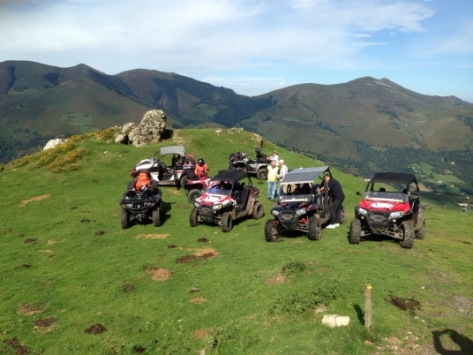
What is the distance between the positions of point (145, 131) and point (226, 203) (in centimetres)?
2247

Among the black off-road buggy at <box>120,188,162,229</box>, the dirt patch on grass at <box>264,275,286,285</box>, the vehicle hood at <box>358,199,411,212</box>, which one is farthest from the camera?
the black off-road buggy at <box>120,188,162,229</box>

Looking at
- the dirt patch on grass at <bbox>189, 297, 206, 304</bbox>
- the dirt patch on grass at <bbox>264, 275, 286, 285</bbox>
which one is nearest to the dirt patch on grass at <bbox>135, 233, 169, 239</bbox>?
the dirt patch on grass at <bbox>189, 297, 206, 304</bbox>

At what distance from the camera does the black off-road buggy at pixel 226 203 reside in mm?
17609

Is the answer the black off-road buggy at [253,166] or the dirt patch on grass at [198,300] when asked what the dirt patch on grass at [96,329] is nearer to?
the dirt patch on grass at [198,300]

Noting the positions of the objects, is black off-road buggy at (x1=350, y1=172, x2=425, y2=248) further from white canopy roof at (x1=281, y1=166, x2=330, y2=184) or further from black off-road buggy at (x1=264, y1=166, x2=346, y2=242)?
white canopy roof at (x1=281, y1=166, x2=330, y2=184)

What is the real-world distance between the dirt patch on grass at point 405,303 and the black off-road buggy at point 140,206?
12.2m

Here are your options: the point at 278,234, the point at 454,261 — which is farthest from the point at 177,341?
the point at 454,261

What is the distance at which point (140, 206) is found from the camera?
59.1 ft

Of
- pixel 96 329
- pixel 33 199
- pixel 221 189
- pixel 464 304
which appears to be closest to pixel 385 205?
pixel 464 304

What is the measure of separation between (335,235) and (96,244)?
11.0 meters

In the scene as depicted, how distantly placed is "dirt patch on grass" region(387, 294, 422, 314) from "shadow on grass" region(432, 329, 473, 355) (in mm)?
954

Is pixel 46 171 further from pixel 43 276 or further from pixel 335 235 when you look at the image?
pixel 335 235

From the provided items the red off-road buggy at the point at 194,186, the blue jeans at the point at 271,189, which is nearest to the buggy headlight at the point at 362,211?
the blue jeans at the point at 271,189

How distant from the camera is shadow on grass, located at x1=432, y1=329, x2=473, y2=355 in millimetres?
7629
